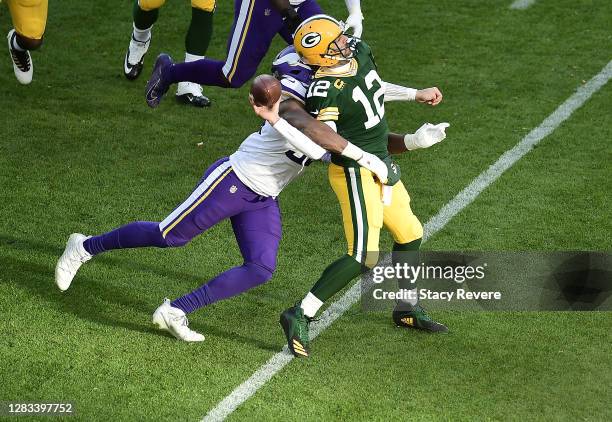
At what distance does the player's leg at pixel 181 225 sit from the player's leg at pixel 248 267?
0.38ft

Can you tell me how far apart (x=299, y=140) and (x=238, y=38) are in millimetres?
2081

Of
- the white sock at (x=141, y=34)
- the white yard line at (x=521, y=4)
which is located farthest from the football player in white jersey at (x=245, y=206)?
the white yard line at (x=521, y=4)

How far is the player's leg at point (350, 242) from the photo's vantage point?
6.01 meters

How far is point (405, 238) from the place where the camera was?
6.35 meters

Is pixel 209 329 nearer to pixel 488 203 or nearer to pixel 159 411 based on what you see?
pixel 159 411

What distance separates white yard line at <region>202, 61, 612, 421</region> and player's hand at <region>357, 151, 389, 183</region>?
1017 mm

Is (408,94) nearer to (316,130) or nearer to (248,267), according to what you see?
(316,130)

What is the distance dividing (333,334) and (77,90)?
436 centimetres

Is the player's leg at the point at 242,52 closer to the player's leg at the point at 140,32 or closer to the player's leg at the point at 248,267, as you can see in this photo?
the player's leg at the point at 140,32

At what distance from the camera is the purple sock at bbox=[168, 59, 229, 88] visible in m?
7.63

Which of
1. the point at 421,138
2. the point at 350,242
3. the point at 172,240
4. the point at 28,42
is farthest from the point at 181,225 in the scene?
the point at 28,42

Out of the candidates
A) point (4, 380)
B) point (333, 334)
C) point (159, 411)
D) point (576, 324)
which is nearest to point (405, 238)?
point (333, 334)

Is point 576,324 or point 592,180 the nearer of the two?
point 576,324

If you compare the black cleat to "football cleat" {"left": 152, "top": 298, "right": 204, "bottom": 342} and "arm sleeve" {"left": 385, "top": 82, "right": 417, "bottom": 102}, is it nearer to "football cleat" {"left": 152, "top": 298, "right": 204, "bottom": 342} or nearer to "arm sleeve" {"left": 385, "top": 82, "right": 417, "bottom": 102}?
"arm sleeve" {"left": 385, "top": 82, "right": 417, "bottom": 102}
